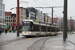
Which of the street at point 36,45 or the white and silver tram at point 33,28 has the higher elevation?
the white and silver tram at point 33,28

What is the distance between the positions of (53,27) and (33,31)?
43.9 ft

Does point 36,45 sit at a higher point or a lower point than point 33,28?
lower

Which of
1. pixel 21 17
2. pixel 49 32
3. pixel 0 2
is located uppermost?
pixel 0 2

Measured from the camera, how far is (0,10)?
250 ft

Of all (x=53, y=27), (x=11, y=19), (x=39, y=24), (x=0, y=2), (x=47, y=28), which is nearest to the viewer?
(x=39, y=24)

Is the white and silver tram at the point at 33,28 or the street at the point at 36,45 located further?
the white and silver tram at the point at 33,28

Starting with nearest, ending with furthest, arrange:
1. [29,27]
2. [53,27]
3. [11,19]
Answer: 1. [29,27]
2. [53,27]
3. [11,19]

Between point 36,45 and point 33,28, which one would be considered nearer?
point 36,45

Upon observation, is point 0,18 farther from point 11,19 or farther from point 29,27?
point 29,27

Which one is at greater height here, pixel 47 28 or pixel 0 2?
pixel 0 2

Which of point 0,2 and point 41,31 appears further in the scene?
point 0,2

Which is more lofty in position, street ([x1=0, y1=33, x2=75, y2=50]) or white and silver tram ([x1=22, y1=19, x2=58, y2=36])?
white and silver tram ([x1=22, y1=19, x2=58, y2=36])

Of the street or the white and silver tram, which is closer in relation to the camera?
the street

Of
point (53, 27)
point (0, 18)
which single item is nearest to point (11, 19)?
point (0, 18)
